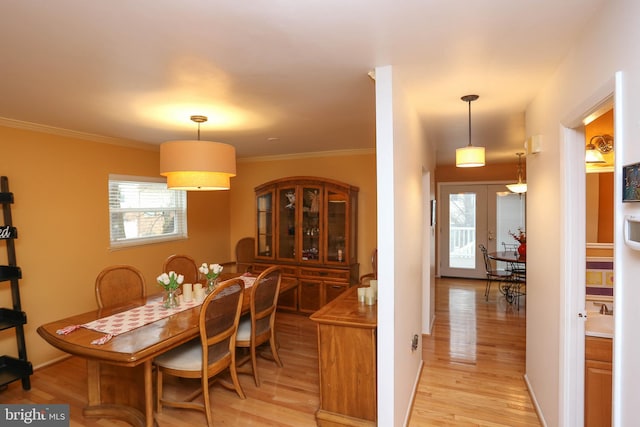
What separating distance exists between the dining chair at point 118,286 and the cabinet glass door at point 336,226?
2440mm

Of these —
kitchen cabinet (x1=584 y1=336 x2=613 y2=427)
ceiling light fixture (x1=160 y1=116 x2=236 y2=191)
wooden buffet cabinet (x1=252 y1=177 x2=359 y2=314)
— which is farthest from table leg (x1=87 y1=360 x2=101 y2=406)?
kitchen cabinet (x1=584 y1=336 x2=613 y2=427)

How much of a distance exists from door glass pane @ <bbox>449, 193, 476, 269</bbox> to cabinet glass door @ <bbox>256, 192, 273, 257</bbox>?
13.8 ft

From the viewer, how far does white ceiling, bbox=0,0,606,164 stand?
1.50m

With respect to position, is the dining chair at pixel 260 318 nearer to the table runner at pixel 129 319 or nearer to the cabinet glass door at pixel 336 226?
the table runner at pixel 129 319

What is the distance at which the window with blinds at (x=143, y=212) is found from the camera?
4191 mm

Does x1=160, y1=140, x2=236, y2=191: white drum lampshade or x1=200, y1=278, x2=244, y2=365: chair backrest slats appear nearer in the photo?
x1=200, y1=278, x2=244, y2=365: chair backrest slats

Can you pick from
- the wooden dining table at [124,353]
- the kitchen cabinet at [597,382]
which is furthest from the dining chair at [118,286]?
the kitchen cabinet at [597,382]

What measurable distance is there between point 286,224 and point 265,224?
0.37 metres

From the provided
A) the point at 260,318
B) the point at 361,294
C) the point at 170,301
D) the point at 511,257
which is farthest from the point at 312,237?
the point at 511,257

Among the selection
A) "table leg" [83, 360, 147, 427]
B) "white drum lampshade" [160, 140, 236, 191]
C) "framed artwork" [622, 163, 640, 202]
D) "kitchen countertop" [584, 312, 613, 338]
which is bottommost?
"table leg" [83, 360, 147, 427]

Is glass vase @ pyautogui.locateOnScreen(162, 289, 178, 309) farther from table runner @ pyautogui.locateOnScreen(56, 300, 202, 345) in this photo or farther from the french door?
the french door

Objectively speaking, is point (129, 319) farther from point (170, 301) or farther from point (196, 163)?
point (196, 163)

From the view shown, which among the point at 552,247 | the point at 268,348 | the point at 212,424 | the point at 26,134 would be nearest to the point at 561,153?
the point at 552,247

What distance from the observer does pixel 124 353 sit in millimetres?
1946
